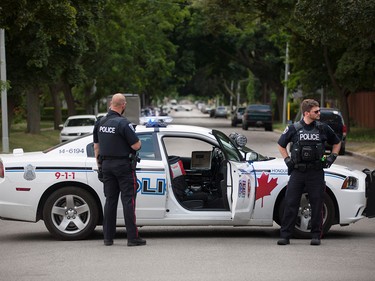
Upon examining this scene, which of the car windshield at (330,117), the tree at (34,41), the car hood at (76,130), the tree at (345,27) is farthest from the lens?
the car hood at (76,130)

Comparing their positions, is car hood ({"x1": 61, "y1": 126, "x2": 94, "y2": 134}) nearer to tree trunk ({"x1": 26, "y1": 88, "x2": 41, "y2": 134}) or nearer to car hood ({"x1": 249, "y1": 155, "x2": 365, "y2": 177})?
tree trunk ({"x1": 26, "y1": 88, "x2": 41, "y2": 134})

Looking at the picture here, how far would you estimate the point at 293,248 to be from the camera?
982 centimetres

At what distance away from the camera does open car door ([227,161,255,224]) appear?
33.6 feet

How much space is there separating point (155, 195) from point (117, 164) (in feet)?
2.47

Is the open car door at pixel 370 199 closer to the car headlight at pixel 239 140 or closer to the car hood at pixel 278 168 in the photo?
the car hood at pixel 278 168

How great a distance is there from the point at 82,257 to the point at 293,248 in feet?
7.95

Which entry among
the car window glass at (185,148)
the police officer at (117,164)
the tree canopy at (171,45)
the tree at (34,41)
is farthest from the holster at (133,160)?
the car window glass at (185,148)

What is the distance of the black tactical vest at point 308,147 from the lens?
32.4 ft

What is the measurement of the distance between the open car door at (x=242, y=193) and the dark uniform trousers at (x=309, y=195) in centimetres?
45

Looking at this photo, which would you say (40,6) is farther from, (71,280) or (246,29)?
(246,29)

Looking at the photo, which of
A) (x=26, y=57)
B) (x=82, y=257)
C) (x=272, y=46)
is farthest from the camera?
(x=272, y=46)

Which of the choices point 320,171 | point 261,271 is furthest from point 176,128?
point 261,271

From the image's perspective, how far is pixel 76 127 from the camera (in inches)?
1345

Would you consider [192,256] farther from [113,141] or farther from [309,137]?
[309,137]
